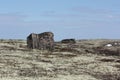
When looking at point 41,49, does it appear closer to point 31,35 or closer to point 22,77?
point 31,35

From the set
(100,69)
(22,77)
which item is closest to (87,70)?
(100,69)

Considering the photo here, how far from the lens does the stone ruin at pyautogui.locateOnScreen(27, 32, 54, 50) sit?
91.9 m

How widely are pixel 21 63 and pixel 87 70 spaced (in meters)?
9.52

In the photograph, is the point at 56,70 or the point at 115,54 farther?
the point at 115,54

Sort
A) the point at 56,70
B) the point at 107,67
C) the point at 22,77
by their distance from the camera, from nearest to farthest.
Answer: the point at 22,77 → the point at 56,70 → the point at 107,67

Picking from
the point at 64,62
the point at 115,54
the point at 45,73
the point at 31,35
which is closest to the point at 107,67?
the point at 64,62

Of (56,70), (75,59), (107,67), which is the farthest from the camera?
(75,59)

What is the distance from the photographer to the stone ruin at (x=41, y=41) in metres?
91.9

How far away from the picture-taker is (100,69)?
55656mm

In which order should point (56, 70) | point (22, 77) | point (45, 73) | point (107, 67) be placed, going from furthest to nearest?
point (107, 67)
point (56, 70)
point (45, 73)
point (22, 77)

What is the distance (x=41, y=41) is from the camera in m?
92.2

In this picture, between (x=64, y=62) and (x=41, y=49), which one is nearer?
(x=64, y=62)

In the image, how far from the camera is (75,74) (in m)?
49.4

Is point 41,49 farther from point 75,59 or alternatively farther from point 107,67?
point 107,67
